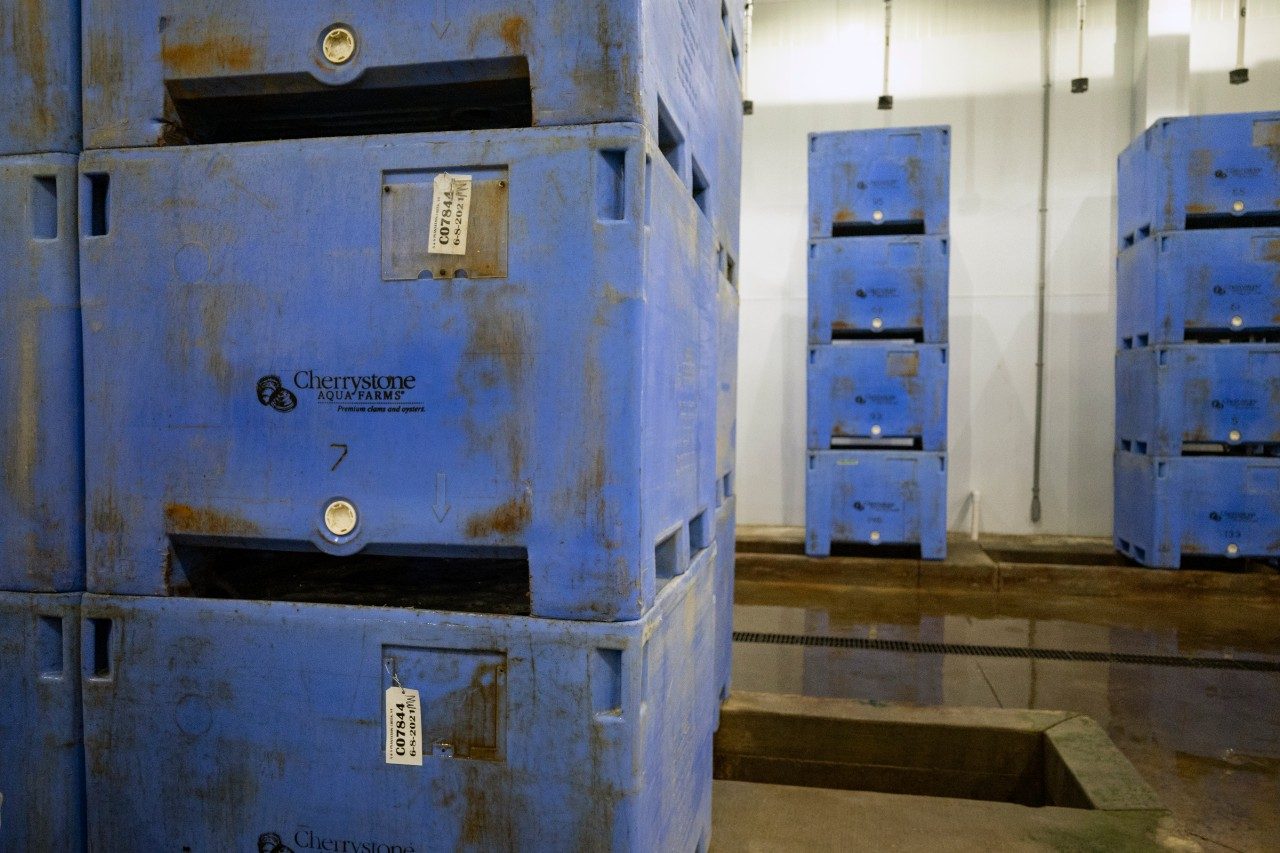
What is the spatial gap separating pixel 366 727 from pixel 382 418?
43cm

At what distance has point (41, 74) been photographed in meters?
1.31

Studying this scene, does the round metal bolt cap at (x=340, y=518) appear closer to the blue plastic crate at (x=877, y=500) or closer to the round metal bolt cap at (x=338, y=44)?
the round metal bolt cap at (x=338, y=44)

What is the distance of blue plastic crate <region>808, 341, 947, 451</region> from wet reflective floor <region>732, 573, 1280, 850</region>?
1.01 meters

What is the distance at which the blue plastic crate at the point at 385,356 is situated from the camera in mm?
1134

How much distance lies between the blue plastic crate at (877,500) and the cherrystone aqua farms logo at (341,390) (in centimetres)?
453

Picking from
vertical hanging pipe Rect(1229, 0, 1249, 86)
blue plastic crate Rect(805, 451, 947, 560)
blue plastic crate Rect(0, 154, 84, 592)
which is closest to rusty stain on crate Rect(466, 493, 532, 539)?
blue plastic crate Rect(0, 154, 84, 592)

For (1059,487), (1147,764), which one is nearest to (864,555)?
(1059,487)

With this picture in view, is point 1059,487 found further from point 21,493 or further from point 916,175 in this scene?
point 21,493

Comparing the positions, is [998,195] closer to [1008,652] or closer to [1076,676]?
[1008,652]

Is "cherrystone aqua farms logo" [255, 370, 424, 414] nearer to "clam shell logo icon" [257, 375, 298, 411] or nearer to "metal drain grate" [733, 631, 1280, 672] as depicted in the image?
"clam shell logo icon" [257, 375, 298, 411]

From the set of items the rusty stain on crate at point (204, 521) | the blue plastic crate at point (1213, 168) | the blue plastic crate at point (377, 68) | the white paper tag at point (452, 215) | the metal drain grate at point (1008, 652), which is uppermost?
the blue plastic crate at point (1213, 168)

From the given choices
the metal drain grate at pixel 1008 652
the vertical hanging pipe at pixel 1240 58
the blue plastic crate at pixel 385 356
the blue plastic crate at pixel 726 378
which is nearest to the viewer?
the blue plastic crate at pixel 385 356

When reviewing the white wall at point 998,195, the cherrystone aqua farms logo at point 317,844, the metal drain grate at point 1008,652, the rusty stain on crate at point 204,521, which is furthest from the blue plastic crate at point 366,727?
the white wall at point 998,195

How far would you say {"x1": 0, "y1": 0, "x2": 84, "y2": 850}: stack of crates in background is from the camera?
130cm
